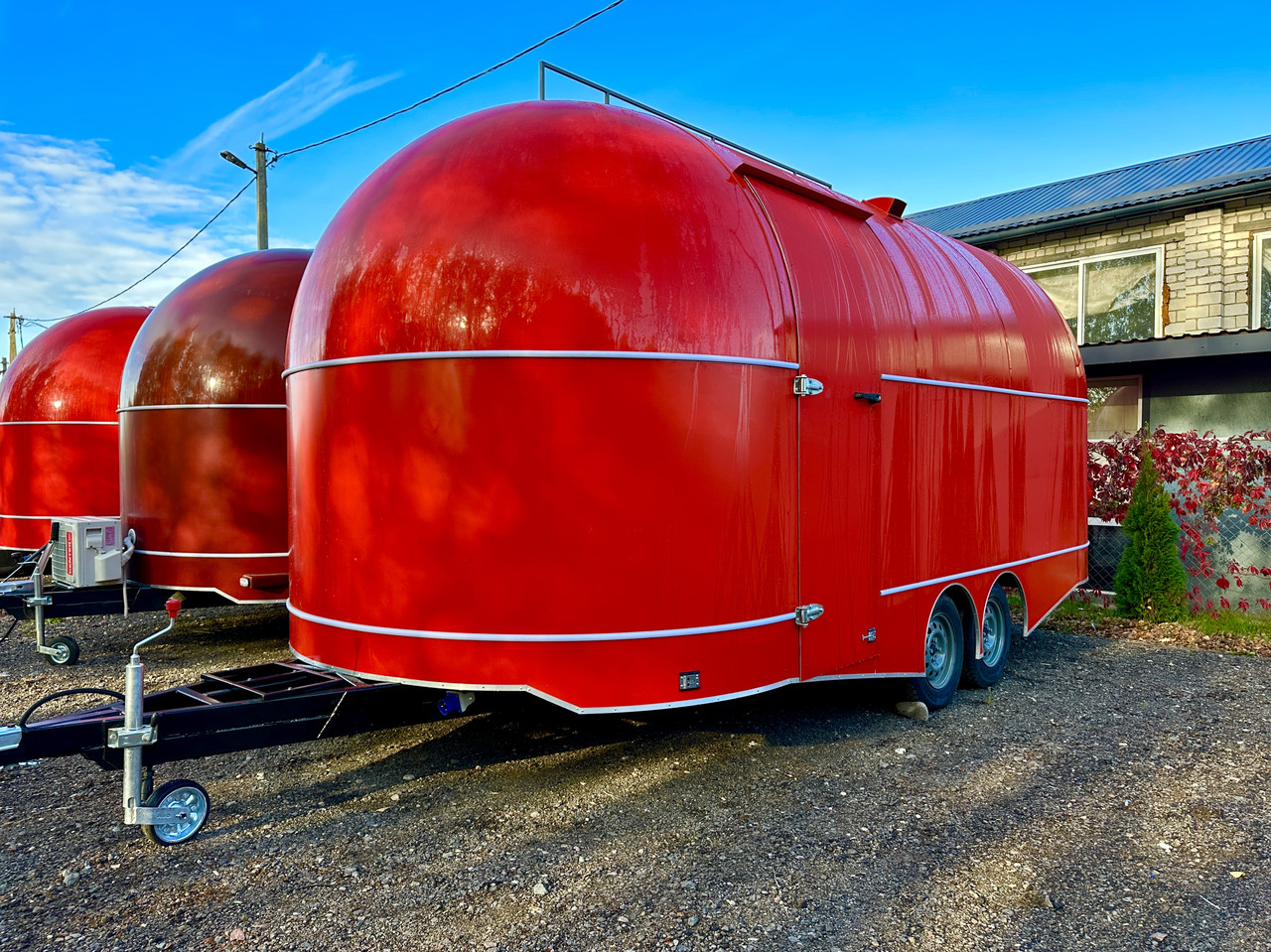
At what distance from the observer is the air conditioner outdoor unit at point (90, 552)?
301 inches

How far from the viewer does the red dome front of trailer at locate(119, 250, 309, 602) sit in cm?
736

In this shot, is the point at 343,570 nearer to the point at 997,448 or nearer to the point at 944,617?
the point at 944,617

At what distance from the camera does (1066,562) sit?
8484 mm

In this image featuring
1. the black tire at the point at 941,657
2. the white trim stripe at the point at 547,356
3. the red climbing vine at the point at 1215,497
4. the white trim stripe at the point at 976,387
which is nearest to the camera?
the white trim stripe at the point at 547,356

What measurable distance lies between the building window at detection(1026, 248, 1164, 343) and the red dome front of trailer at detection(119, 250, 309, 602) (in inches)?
448

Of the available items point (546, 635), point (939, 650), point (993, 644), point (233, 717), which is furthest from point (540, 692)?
point (993, 644)

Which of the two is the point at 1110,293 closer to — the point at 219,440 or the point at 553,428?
the point at 553,428

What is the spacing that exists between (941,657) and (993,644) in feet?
2.62

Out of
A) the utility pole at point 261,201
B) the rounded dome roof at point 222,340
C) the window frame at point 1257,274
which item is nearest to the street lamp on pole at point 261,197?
the utility pole at point 261,201

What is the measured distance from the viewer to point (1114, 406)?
1210 cm

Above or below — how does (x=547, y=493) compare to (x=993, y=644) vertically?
above

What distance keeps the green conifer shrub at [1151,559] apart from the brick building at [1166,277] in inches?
64.8

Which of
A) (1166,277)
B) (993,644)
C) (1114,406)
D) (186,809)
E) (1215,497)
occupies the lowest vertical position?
(186,809)

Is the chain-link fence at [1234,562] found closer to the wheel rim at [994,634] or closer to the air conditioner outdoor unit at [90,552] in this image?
the wheel rim at [994,634]
